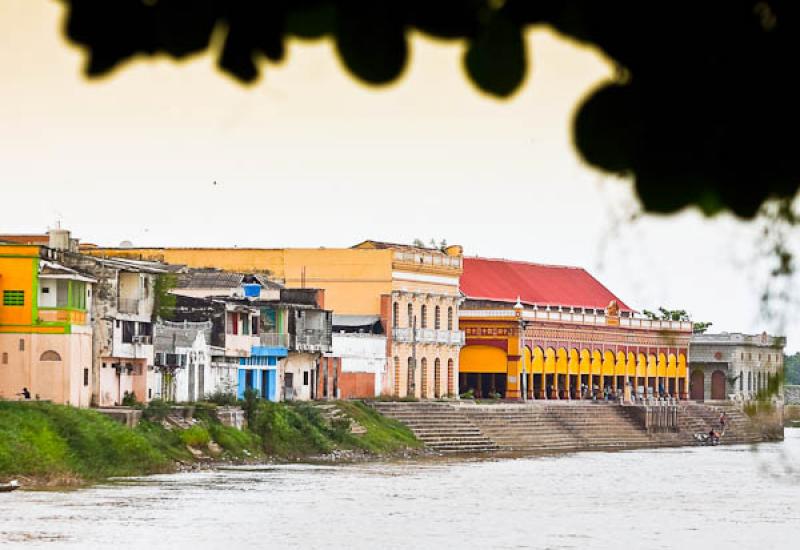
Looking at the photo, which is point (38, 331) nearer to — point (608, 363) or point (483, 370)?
point (483, 370)

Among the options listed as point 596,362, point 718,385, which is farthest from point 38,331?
point 718,385

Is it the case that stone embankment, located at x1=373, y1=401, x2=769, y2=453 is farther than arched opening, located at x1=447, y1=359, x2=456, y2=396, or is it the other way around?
arched opening, located at x1=447, y1=359, x2=456, y2=396

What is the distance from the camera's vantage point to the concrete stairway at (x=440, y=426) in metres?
66.0

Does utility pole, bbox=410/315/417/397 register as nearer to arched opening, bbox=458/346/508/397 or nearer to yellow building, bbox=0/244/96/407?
arched opening, bbox=458/346/508/397

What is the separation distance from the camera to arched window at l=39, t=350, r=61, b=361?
161 ft

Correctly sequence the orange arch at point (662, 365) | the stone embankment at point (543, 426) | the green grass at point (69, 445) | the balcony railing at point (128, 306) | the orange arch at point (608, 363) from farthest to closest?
the orange arch at point (662, 365)
the orange arch at point (608, 363)
the stone embankment at point (543, 426)
the balcony railing at point (128, 306)
the green grass at point (69, 445)

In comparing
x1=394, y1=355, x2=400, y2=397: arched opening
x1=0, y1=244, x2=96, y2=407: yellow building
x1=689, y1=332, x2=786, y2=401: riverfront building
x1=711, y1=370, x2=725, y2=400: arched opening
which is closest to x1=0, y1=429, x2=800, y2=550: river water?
x1=0, y1=244, x2=96, y2=407: yellow building

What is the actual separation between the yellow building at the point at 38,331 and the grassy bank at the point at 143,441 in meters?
2.04

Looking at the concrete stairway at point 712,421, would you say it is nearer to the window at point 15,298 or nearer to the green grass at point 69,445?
the window at point 15,298

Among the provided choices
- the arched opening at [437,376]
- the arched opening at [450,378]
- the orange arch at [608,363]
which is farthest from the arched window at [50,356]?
the orange arch at [608,363]

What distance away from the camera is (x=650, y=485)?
53.1 metres

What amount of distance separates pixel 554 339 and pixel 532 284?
270 inches

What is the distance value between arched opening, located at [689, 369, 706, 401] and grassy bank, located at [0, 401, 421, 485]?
154ft

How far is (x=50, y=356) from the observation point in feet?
161
